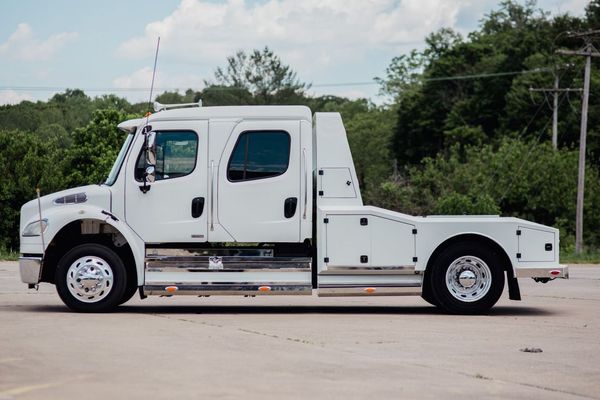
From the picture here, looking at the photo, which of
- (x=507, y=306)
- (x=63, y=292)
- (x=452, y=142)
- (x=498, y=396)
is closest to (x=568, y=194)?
(x=452, y=142)

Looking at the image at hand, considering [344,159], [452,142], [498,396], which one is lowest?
[498,396]

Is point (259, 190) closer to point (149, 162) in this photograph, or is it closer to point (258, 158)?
point (258, 158)

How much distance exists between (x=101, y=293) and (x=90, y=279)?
0.82ft

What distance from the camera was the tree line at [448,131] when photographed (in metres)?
57.9

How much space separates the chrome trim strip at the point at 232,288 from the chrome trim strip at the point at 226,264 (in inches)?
8.3

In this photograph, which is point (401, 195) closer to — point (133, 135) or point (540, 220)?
point (540, 220)

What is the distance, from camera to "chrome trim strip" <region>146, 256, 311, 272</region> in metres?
15.4

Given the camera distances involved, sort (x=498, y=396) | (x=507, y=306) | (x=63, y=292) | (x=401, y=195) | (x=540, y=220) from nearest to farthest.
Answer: (x=498, y=396)
(x=63, y=292)
(x=507, y=306)
(x=401, y=195)
(x=540, y=220)

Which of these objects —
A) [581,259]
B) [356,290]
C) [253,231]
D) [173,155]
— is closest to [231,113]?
[173,155]

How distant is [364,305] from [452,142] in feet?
231

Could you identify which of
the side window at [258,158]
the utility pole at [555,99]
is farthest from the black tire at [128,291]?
the utility pole at [555,99]

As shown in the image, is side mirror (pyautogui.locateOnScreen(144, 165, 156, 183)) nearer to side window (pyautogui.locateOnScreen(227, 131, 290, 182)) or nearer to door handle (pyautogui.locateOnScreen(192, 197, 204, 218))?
door handle (pyautogui.locateOnScreen(192, 197, 204, 218))

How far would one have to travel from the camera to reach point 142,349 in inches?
450

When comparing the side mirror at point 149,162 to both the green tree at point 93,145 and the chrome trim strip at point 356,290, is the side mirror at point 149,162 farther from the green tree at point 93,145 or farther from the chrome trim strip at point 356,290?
the green tree at point 93,145
